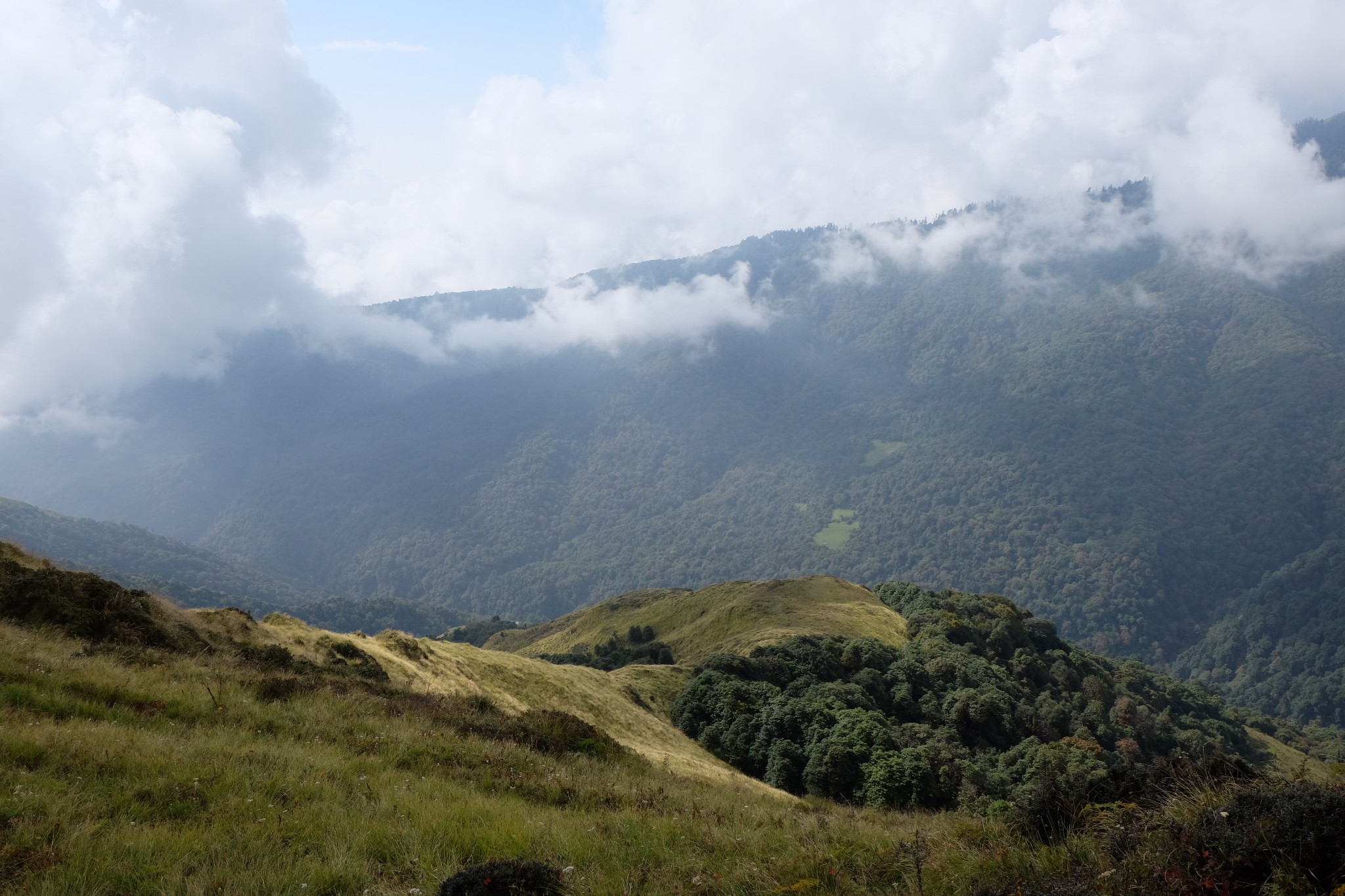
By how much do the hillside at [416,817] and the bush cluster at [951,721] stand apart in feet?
6.03

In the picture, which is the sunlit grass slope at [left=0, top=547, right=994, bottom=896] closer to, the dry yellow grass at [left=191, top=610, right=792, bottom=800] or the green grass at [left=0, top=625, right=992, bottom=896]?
the green grass at [left=0, top=625, right=992, bottom=896]

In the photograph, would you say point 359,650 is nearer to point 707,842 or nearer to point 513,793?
point 513,793

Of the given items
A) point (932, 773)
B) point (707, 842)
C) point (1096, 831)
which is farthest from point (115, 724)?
point (932, 773)

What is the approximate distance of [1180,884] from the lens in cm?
593

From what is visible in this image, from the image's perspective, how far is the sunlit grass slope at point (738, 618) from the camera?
79188 mm

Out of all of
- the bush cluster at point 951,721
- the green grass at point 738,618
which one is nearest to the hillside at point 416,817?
the bush cluster at point 951,721

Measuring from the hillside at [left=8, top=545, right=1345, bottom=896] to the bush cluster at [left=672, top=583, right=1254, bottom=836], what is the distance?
1.84 m

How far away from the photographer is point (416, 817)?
893 cm

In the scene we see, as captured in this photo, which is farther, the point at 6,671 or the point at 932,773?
the point at 932,773

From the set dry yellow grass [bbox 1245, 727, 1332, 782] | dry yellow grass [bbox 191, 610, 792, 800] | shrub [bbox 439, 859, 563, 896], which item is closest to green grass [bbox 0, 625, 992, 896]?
shrub [bbox 439, 859, 563, 896]

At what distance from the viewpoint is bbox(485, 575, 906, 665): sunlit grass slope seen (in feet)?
260

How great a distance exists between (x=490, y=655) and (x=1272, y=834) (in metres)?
36.8

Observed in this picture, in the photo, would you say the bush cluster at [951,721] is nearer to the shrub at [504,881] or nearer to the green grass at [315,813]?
the green grass at [315,813]

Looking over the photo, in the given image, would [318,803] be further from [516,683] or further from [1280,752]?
[1280,752]
